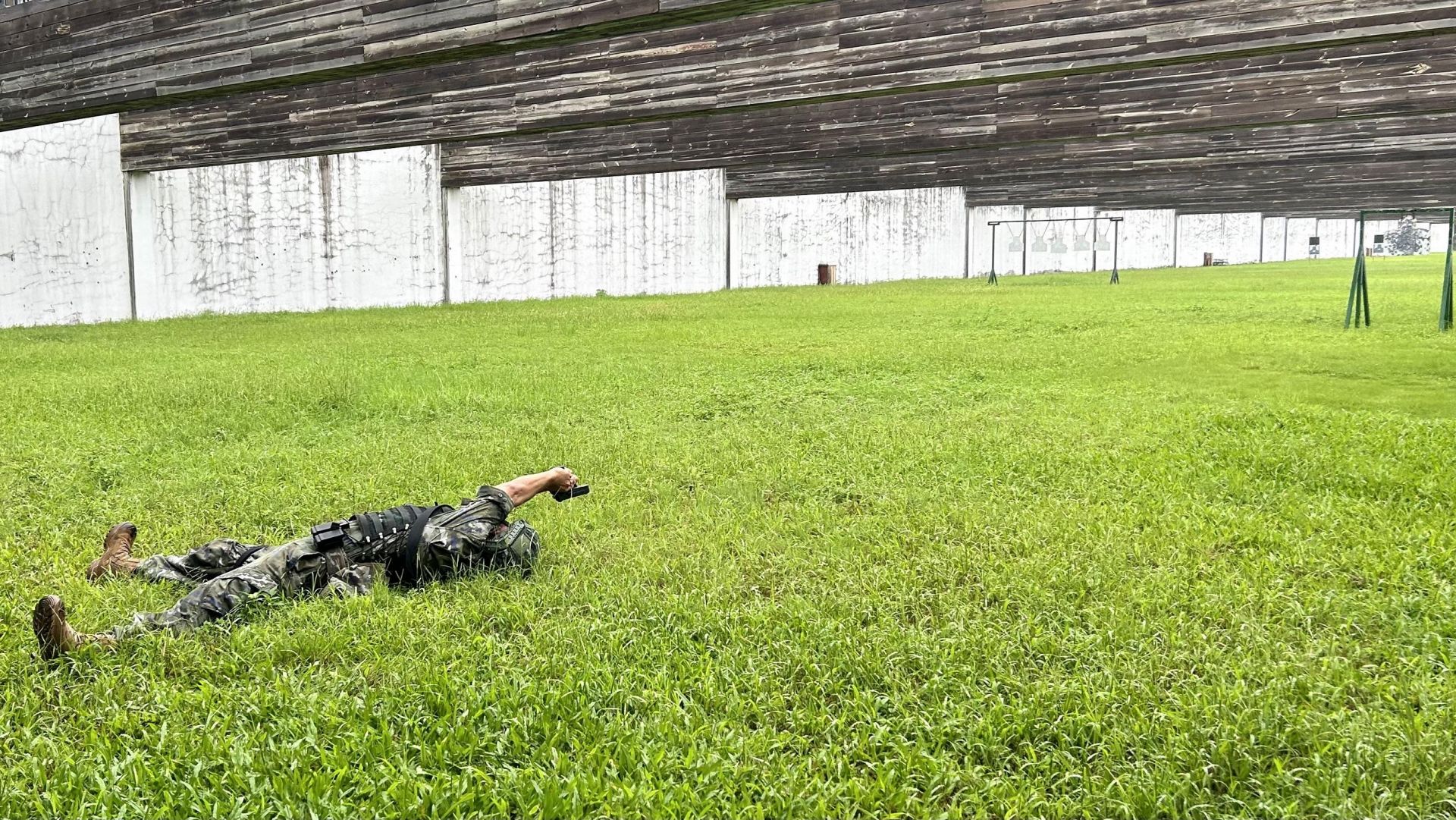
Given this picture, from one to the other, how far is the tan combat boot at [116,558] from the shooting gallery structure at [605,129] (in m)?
4.89

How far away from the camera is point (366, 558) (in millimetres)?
4453

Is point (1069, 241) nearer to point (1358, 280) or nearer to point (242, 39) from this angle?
point (1358, 280)

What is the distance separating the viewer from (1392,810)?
8.77 feet

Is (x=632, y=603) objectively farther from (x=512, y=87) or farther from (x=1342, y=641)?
(x=512, y=87)

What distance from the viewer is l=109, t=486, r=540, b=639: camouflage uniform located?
4.29 m

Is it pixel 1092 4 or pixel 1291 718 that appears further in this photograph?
pixel 1092 4

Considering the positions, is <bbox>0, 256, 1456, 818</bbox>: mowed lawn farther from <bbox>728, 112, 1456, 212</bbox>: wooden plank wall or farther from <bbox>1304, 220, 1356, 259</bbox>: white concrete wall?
<bbox>1304, 220, 1356, 259</bbox>: white concrete wall

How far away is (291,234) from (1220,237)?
2300 inches

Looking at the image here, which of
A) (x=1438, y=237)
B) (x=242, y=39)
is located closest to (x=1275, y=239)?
(x=1438, y=237)

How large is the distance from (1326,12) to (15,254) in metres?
18.7

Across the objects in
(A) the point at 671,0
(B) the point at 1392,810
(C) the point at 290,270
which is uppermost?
(A) the point at 671,0

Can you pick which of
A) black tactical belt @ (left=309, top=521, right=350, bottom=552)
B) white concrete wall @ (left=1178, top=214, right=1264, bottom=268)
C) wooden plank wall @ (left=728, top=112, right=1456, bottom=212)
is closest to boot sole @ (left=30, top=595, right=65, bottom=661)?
black tactical belt @ (left=309, top=521, right=350, bottom=552)

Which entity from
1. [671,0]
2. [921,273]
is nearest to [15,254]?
[671,0]

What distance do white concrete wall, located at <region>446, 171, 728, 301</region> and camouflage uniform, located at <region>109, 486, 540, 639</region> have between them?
21.2m
